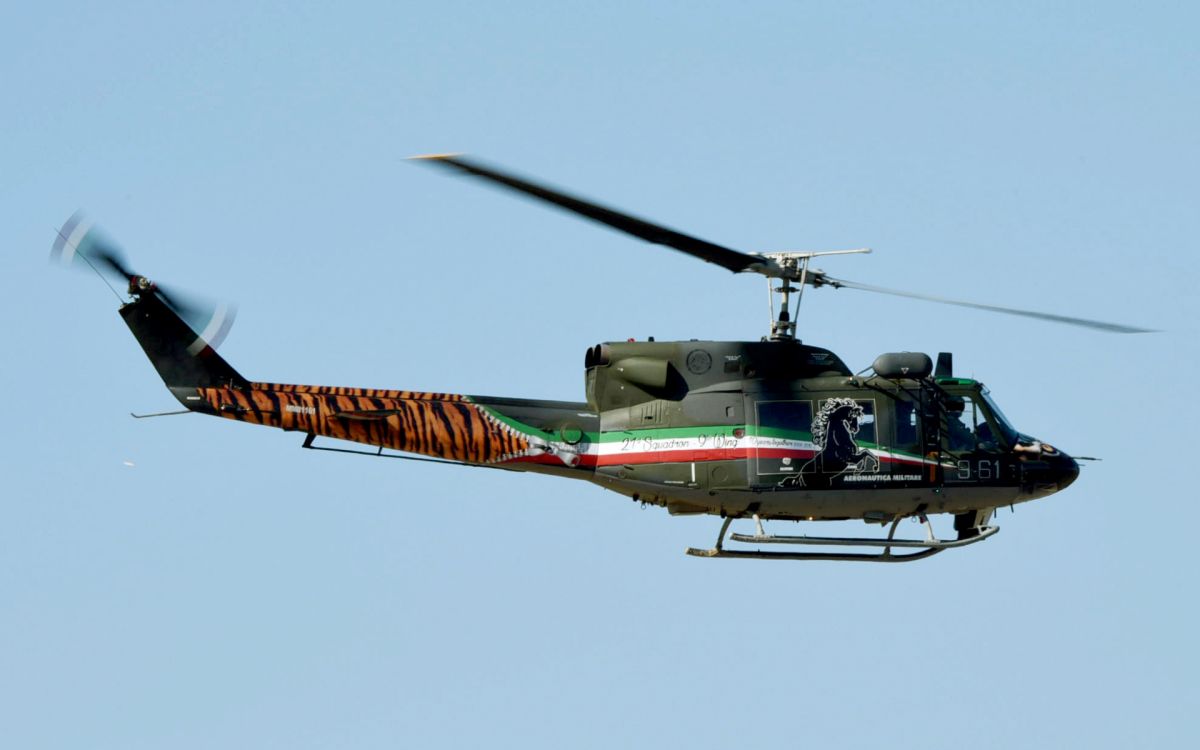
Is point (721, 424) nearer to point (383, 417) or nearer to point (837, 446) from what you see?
point (837, 446)

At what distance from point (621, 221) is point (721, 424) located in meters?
3.39

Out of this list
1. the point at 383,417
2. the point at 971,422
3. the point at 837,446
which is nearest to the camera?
the point at 837,446

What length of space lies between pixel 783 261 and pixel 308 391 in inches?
238

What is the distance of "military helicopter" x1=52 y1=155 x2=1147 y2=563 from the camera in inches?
827

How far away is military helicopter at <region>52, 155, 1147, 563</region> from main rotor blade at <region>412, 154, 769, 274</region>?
0.81 ft

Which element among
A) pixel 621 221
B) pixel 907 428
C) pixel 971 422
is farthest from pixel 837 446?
pixel 621 221

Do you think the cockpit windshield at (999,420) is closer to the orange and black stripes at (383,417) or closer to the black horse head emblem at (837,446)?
the black horse head emblem at (837,446)

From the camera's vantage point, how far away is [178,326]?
2153 centimetres

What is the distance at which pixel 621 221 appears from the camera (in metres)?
19.0

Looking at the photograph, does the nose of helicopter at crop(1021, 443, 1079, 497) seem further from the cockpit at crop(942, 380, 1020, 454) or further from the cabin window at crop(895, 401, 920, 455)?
the cabin window at crop(895, 401, 920, 455)

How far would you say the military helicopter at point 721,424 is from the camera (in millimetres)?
21016

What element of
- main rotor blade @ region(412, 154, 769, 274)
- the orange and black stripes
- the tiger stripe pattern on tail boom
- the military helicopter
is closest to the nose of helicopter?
the military helicopter

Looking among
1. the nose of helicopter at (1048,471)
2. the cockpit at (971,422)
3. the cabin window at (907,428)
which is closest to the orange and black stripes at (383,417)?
the cabin window at (907,428)

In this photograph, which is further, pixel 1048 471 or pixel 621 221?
pixel 1048 471
